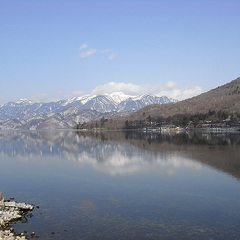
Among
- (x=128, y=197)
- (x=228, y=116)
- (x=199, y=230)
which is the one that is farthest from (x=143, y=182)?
(x=228, y=116)

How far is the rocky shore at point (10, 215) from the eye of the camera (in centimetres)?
1841

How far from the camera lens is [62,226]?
20.5 meters

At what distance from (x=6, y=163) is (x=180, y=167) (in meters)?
31.1

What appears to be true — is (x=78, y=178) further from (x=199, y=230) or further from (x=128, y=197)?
(x=199, y=230)

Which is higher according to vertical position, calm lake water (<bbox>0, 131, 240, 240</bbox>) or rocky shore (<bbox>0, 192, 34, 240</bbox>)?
rocky shore (<bbox>0, 192, 34, 240</bbox>)

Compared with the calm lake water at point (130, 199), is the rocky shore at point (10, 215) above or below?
above

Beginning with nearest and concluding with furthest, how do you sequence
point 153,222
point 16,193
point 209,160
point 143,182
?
point 153,222, point 16,193, point 143,182, point 209,160

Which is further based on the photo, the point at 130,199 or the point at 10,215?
the point at 130,199

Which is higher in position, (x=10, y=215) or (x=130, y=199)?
(x=10, y=215)

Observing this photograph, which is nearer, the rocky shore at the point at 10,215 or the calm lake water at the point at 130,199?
the rocky shore at the point at 10,215

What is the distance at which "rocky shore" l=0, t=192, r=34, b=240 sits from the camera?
60.4ft

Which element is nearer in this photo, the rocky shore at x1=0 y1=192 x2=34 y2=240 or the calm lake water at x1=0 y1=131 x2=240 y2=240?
the rocky shore at x1=0 y1=192 x2=34 y2=240

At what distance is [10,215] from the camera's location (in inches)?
867

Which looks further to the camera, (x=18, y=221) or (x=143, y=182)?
(x=143, y=182)
